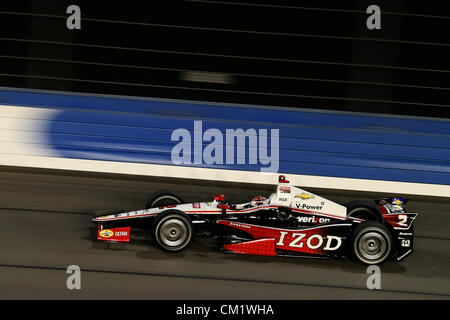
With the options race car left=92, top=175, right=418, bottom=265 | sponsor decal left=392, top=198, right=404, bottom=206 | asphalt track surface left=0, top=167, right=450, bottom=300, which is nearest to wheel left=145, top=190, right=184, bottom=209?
asphalt track surface left=0, top=167, right=450, bottom=300

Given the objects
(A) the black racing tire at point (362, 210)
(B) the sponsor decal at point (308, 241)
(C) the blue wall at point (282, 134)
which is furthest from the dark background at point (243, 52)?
(B) the sponsor decal at point (308, 241)

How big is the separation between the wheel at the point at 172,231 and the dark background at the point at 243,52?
13.4 feet

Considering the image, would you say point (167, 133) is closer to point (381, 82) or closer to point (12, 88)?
point (12, 88)

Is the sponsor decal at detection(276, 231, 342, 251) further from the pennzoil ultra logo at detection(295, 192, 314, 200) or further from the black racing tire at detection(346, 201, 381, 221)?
the black racing tire at detection(346, 201, 381, 221)

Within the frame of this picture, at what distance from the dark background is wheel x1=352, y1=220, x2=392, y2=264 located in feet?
13.3

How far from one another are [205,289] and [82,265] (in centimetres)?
124

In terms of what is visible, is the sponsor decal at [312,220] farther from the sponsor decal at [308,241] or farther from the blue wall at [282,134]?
the blue wall at [282,134]

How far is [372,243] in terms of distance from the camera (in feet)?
21.4

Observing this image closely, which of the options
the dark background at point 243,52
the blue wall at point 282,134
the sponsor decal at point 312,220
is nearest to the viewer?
the sponsor decal at point 312,220

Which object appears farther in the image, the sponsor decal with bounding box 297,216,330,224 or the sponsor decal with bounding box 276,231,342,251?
the sponsor decal with bounding box 297,216,330,224

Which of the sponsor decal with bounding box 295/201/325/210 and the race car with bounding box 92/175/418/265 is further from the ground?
the sponsor decal with bounding box 295/201/325/210

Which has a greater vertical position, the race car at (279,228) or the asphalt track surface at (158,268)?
the race car at (279,228)

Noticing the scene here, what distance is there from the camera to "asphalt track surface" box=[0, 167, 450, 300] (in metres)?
5.76

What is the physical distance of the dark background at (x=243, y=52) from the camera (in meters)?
10.0
